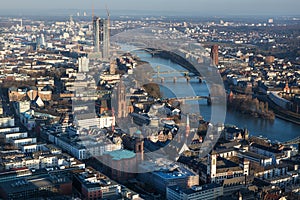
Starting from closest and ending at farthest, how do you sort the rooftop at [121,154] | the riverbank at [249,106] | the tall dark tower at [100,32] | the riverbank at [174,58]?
the rooftop at [121,154] → the riverbank at [249,106] → the riverbank at [174,58] → the tall dark tower at [100,32]

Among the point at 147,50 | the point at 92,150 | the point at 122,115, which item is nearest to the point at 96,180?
the point at 92,150

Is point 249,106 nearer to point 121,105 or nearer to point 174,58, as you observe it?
point 121,105

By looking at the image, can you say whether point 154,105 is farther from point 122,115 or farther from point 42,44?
point 42,44

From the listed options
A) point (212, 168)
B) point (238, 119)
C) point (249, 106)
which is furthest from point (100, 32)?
point (212, 168)

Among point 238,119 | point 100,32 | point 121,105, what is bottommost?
point 238,119

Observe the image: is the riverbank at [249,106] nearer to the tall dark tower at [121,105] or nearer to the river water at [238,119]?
the river water at [238,119]

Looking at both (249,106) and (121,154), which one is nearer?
(121,154)

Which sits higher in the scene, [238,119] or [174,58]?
[174,58]

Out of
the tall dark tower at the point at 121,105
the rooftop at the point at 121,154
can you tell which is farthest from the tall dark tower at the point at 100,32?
the rooftop at the point at 121,154

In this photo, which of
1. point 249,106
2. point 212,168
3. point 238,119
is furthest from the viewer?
point 249,106

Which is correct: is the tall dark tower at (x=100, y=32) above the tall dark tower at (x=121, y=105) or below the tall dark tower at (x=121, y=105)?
above

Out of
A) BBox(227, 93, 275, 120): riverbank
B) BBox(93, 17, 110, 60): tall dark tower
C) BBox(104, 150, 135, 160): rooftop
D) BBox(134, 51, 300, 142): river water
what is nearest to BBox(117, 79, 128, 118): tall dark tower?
BBox(134, 51, 300, 142): river water

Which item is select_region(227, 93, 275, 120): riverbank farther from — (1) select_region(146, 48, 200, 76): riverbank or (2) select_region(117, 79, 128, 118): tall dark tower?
(1) select_region(146, 48, 200, 76): riverbank
